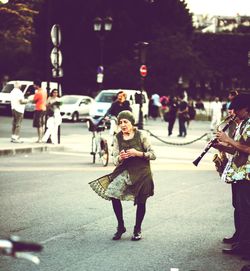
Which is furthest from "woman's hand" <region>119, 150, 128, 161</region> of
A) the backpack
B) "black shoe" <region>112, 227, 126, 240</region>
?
the backpack

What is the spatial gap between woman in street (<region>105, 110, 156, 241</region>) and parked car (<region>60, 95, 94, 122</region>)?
3198cm

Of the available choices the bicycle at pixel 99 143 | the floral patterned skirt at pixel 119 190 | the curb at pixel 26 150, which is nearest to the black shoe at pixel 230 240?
the floral patterned skirt at pixel 119 190

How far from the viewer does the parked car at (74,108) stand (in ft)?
132

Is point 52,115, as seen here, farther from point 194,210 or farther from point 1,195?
point 194,210

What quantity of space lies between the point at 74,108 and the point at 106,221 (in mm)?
31401

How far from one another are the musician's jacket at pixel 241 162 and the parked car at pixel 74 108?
33034 millimetres

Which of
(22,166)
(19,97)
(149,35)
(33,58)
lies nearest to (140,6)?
(149,35)

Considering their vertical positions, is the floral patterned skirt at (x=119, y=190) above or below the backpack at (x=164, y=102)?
above

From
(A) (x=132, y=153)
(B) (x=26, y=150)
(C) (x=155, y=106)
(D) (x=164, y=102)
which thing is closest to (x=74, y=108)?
(C) (x=155, y=106)

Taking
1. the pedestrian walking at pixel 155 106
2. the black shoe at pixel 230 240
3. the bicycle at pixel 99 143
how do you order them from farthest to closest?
the pedestrian walking at pixel 155 106
the bicycle at pixel 99 143
the black shoe at pixel 230 240

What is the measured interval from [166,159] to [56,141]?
4.71m

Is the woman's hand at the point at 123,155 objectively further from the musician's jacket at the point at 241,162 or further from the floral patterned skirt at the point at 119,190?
the musician's jacket at the point at 241,162

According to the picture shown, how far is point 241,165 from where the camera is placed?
7.18 m

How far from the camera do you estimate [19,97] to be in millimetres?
22203
